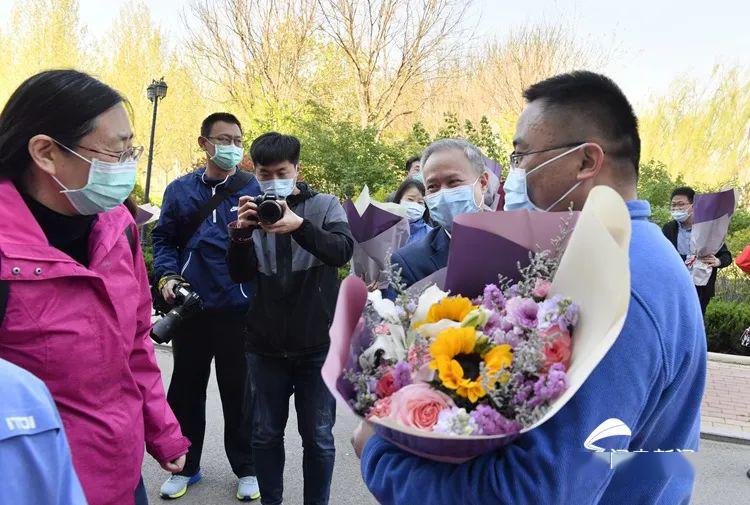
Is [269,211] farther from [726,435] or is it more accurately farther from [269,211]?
[726,435]

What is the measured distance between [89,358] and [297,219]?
1336mm

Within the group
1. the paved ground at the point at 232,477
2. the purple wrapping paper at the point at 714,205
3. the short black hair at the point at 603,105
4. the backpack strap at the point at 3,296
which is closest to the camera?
the short black hair at the point at 603,105

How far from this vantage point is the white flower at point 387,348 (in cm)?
124

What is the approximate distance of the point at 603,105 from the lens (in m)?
1.48

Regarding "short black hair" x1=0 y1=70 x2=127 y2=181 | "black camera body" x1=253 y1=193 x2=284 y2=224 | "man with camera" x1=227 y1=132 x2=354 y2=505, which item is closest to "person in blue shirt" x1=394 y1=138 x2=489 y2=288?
"man with camera" x1=227 y1=132 x2=354 y2=505

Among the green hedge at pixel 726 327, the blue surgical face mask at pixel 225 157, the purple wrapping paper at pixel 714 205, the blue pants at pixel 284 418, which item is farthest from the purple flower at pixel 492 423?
the green hedge at pixel 726 327

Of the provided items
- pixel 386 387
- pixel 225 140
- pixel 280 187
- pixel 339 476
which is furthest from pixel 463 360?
pixel 339 476

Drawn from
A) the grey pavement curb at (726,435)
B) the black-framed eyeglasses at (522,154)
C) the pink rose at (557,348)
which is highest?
the black-framed eyeglasses at (522,154)

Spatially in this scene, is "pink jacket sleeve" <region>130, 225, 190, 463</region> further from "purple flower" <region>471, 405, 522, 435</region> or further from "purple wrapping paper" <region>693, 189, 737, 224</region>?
"purple wrapping paper" <region>693, 189, 737, 224</region>

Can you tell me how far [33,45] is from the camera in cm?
2986

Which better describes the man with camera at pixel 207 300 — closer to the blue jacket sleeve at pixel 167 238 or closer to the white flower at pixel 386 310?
the blue jacket sleeve at pixel 167 238

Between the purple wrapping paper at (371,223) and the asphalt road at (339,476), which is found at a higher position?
the purple wrapping paper at (371,223)

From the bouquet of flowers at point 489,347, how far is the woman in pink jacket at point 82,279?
0.96 metres

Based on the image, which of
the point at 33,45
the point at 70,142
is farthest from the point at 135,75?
the point at 70,142
